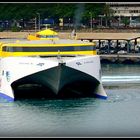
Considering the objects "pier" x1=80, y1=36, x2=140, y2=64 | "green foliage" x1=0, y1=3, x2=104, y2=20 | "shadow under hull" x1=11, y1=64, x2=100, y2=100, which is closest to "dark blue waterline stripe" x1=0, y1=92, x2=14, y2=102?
"shadow under hull" x1=11, y1=64, x2=100, y2=100

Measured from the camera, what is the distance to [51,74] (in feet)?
97.1

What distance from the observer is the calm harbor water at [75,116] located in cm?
2266

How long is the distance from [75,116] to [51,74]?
422 centimetres

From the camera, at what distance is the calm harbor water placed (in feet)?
74.3

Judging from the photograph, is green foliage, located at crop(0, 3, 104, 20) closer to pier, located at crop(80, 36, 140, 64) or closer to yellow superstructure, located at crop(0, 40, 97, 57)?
pier, located at crop(80, 36, 140, 64)

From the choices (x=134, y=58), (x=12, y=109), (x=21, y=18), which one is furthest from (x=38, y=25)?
(x=12, y=109)

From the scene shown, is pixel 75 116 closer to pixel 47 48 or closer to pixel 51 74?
pixel 51 74

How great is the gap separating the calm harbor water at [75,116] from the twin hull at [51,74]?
31.8 inches

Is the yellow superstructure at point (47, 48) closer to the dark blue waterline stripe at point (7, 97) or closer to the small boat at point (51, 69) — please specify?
the small boat at point (51, 69)

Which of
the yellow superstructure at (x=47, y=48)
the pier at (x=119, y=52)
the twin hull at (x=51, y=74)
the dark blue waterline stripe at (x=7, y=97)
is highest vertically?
→ the yellow superstructure at (x=47, y=48)

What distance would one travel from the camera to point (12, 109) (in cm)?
2727

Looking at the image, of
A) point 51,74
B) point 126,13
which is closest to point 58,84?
point 51,74

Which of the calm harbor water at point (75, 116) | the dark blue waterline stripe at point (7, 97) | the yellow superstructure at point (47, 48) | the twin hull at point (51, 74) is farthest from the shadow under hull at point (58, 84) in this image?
the yellow superstructure at point (47, 48)

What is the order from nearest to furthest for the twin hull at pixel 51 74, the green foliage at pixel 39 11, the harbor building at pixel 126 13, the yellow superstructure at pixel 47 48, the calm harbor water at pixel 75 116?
the calm harbor water at pixel 75 116 → the twin hull at pixel 51 74 → the yellow superstructure at pixel 47 48 → the green foliage at pixel 39 11 → the harbor building at pixel 126 13
